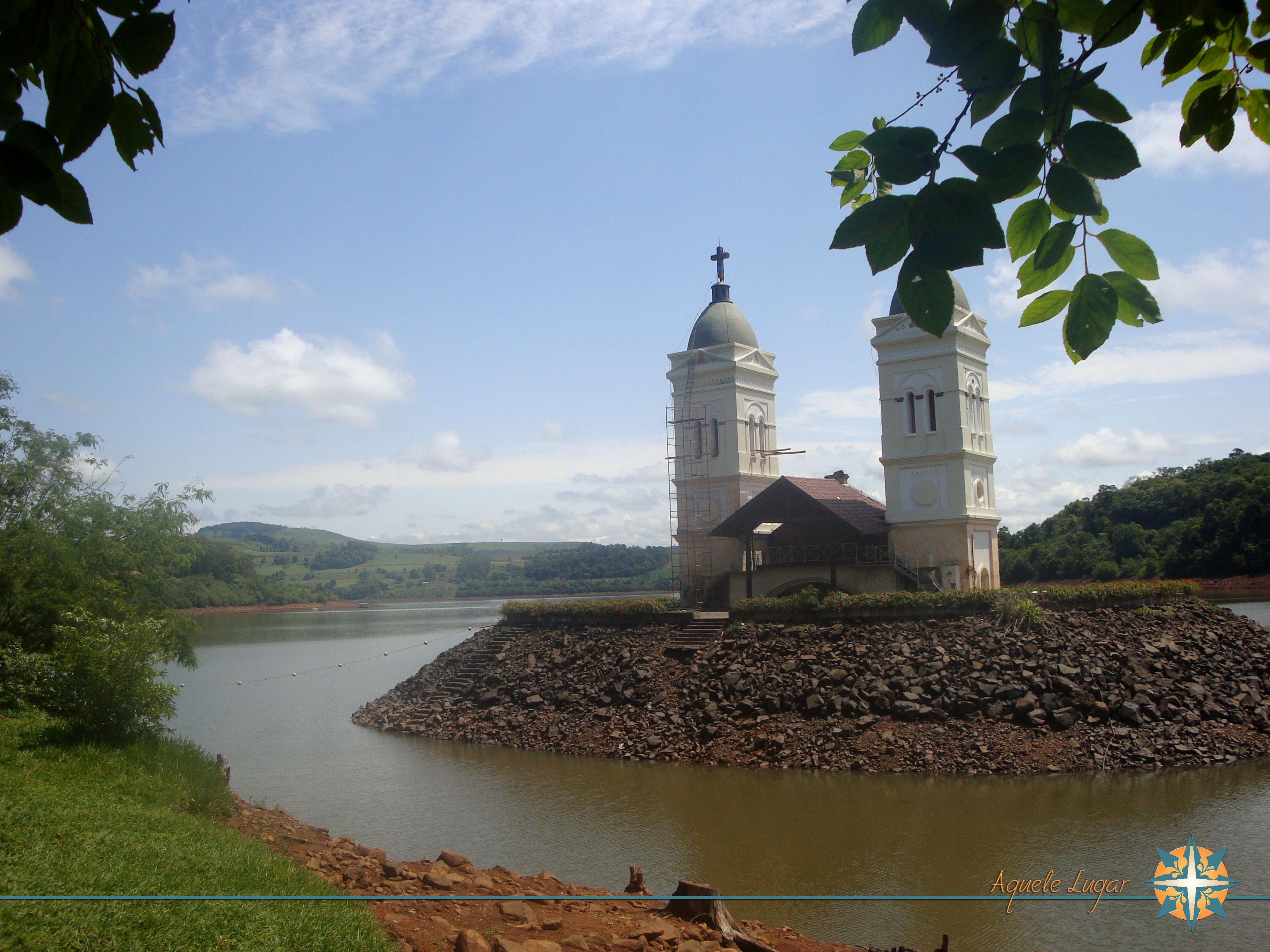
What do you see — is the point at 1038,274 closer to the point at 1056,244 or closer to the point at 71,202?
the point at 1056,244

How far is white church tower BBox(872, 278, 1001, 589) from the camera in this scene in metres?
24.9

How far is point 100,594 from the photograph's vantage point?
1891cm

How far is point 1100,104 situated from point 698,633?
23040 millimetres

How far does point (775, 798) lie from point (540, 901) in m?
7.39

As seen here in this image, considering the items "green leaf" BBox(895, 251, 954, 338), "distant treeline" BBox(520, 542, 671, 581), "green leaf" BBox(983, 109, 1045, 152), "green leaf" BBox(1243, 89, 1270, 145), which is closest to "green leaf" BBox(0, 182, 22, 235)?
"green leaf" BBox(895, 251, 954, 338)

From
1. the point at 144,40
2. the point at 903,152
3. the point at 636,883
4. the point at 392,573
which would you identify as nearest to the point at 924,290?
the point at 903,152

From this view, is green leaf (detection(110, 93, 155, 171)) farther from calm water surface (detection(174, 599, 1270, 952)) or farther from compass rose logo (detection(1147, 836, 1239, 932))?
calm water surface (detection(174, 599, 1270, 952))

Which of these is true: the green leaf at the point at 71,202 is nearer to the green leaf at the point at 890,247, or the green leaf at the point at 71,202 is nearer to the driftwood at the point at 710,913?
the green leaf at the point at 890,247

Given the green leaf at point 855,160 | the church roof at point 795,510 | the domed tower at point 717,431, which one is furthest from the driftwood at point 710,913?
the domed tower at point 717,431

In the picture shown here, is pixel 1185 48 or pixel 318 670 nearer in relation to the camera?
pixel 1185 48

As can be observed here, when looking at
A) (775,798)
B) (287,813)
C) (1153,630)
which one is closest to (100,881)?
(287,813)

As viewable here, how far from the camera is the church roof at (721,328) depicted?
3167 cm

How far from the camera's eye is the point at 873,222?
1.92 meters

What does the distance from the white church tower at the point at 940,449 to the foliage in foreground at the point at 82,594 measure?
60.5 ft
